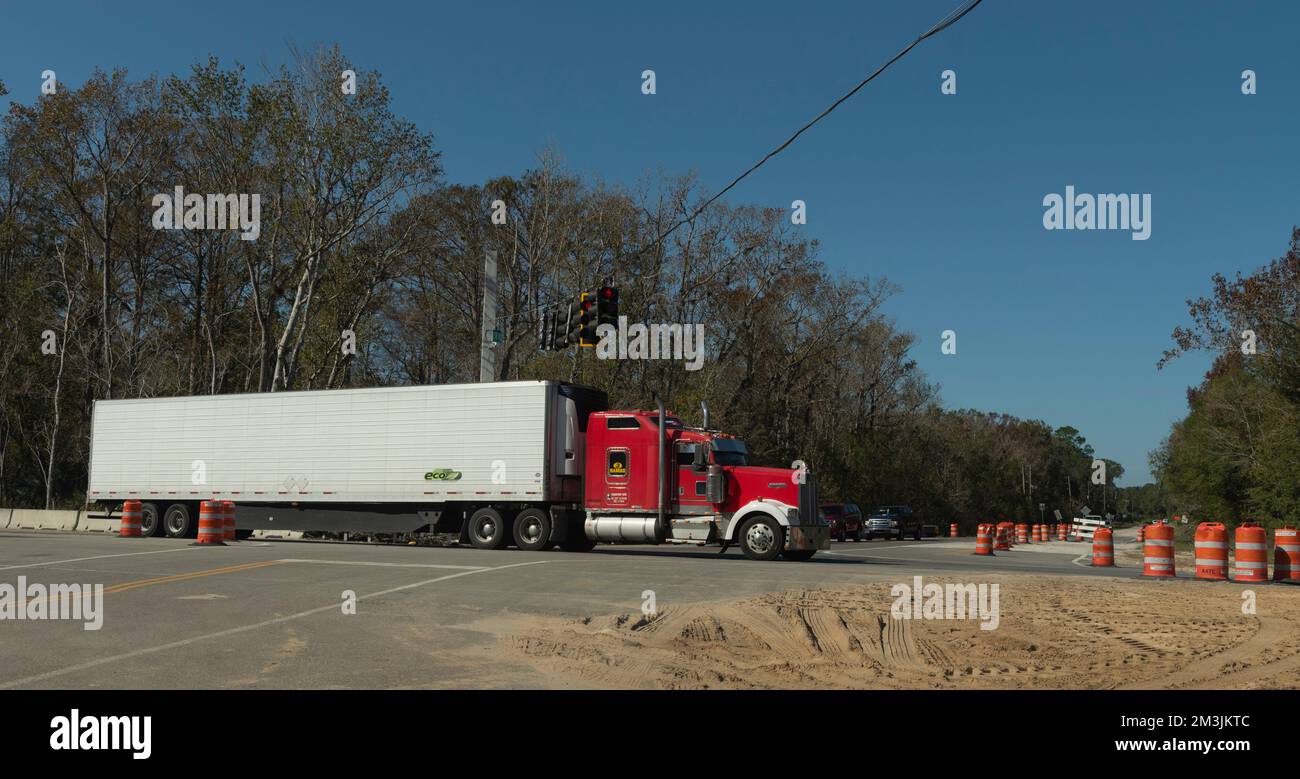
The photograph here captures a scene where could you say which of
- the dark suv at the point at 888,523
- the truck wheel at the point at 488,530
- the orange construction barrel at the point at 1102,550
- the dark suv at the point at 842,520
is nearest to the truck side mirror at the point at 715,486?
the truck wheel at the point at 488,530

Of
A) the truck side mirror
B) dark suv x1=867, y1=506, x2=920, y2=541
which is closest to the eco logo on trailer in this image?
the truck side mirror

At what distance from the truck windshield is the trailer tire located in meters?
1.48

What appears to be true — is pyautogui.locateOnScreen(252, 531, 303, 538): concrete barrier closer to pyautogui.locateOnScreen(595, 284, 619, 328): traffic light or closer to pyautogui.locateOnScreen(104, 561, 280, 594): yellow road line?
pyautogui.locateOnScreen(595, 284, 619, 328): traffic light

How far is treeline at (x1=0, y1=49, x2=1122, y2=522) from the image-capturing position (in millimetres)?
39875

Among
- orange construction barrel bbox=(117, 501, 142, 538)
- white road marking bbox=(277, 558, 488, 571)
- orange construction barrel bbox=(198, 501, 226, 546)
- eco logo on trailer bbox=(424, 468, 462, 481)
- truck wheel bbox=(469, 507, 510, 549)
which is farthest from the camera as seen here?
orange construction barrel bbox=(117, 501, 142, 538)

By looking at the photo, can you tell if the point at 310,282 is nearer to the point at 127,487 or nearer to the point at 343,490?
the point at 127,487

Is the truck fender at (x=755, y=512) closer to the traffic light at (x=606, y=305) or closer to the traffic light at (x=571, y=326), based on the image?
the traffic light at (x=606, y=305)

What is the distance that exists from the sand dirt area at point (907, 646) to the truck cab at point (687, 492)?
8.36m

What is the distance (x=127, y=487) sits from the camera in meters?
28.6

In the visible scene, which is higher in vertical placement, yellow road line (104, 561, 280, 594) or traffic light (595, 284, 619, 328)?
traffic light (595, 284, 619, 328)

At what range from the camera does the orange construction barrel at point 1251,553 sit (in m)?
18.1

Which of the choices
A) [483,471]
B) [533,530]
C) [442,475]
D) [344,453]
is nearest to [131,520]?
[344,453]

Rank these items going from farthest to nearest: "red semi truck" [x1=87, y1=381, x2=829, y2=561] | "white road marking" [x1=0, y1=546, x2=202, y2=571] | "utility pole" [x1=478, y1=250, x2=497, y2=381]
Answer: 1. "utility pole" [x1=478, y1=250, x2=497, y2=381]
2. "red semi truck" [x1=87, y1=381, x2=829, y2=561]
3. "white road marking" [x1=0, y1=546, x2=202, y2=571]
